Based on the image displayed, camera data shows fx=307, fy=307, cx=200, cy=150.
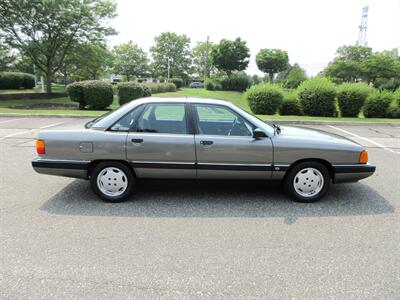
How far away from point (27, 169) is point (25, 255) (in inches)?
126

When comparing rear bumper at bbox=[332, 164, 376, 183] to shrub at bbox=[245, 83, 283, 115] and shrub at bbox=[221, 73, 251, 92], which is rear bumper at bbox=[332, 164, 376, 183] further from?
shrub at bbox=[221, 73, 251, 92]

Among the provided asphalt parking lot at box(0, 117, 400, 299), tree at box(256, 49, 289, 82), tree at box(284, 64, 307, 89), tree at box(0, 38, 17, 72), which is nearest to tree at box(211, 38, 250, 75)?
tree at box(256, 49, 289, 82)

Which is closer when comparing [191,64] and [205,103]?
[205,103]

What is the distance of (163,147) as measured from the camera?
13.6 feet

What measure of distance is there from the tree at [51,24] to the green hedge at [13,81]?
28.1ft

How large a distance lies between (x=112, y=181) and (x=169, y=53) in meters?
71.7

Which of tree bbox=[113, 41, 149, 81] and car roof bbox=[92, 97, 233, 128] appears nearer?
car roof bbox=[92, 97, 233, 128]

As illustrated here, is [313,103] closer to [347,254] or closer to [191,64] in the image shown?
[347,254]

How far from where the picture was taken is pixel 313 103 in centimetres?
1547

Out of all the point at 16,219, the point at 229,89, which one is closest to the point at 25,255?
the point at 16,219

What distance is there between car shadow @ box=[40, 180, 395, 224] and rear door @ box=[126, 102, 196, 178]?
1.17 ft

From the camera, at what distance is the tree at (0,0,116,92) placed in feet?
72.0

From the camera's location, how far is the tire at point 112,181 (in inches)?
166

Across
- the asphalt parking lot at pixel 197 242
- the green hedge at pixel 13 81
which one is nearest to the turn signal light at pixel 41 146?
the asphalt parking lot at pixel 197 242
